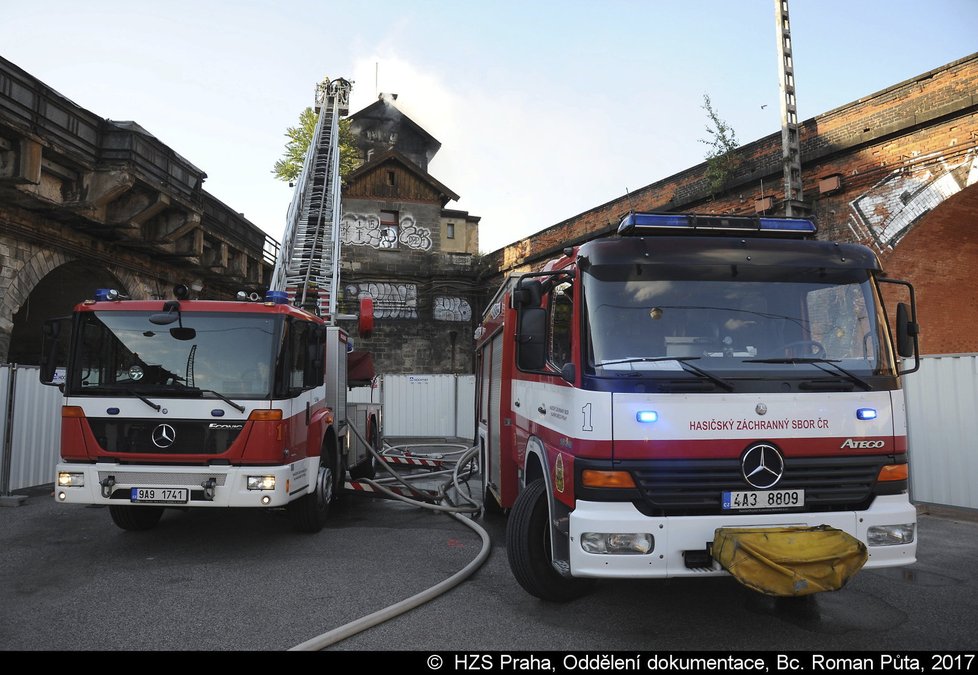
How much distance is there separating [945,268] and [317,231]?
14.3 meters

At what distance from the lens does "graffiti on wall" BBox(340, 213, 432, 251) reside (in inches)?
1332

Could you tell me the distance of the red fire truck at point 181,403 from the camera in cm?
621

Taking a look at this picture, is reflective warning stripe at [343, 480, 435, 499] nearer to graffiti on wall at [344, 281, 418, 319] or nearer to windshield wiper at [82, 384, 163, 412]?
windshield wiper at [82, 384, 163, 412]

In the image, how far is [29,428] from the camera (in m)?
9.72

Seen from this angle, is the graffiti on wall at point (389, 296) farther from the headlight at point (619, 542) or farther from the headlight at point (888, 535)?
the headlight at point (888, 535)

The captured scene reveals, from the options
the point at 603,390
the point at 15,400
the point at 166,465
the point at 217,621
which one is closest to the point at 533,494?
the point at 603,390

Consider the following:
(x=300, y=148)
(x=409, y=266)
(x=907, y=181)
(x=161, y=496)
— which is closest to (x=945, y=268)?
(x=907, y=181)

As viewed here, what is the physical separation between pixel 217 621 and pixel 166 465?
2184 millimetres

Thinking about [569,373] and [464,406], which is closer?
[569,373]

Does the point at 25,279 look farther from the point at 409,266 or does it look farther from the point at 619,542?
the point at 409,266

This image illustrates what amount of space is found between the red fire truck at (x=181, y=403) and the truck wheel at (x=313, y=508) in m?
0.54
